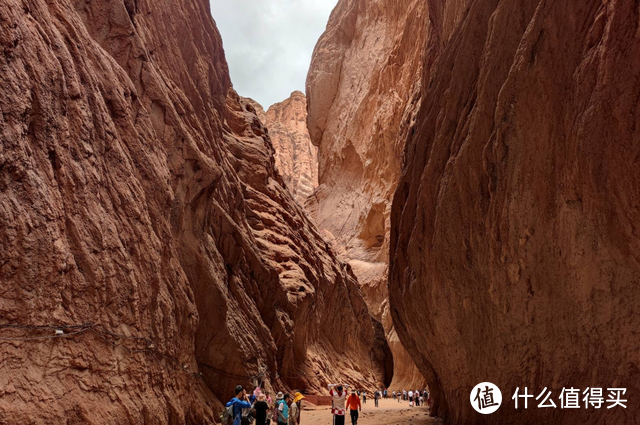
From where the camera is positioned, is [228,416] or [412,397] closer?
[228,416]

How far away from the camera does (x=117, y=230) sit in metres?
8.38

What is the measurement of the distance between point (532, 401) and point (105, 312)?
6549 millimetres

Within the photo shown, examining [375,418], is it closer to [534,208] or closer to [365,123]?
[534,208]

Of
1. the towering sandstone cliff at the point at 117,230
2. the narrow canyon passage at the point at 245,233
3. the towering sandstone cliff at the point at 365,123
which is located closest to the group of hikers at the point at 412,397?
the towering sandstone cliff at the point at 365,123

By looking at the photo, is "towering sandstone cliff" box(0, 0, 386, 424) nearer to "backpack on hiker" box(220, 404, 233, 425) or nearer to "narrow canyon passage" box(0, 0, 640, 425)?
"narrow canyon passage" box(0, 0, 640, 425)

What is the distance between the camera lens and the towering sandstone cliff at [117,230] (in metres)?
6.32

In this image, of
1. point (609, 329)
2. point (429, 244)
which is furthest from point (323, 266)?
point (609, 329)

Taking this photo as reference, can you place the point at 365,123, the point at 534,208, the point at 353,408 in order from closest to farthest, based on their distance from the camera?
the point at 534,208 < the point at 353,408 < the point at 365,123

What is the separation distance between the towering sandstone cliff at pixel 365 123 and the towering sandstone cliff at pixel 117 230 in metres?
18.2

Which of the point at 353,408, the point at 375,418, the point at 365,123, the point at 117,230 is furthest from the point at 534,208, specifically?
the point at 365,123

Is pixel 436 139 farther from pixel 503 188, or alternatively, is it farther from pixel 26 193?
pixel 26 193

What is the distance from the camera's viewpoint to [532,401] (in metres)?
8.14

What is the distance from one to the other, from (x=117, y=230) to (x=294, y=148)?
7698 centimetres

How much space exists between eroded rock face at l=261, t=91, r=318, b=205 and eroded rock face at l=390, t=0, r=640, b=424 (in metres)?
66.0
